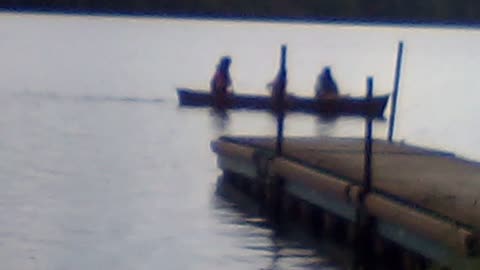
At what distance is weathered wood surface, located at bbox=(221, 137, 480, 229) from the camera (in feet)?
63.1

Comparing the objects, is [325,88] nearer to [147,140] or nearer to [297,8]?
[147,140]

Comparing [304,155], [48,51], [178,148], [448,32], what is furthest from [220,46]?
[304,155]

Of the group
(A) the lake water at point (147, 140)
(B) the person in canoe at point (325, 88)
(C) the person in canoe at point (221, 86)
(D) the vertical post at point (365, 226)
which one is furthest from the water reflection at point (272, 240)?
(B) the person in canoe at point (325, 88)

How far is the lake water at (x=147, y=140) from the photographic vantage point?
23234 millimetres

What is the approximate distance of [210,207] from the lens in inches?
1075

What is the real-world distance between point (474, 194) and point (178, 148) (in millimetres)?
17811

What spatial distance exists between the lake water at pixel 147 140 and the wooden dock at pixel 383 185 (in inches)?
26.1

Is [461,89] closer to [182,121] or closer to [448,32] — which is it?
[182,121]

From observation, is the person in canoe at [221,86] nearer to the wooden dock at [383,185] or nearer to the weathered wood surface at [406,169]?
the wooden dock at [383,185]

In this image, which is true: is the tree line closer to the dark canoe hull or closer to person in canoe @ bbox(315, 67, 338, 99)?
person in canoe @ bbox(315, 67, 338, 99)

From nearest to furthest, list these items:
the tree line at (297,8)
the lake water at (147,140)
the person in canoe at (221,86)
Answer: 1. the lake water at (147,140)
2. the person in canoe at (221,86)
3. the tree line at (297,8)

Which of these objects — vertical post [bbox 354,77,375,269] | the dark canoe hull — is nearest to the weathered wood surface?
vertical post [bbox 354,77,375,269]

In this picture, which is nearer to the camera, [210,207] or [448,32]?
[210,207]

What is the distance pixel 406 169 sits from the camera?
22.5m
